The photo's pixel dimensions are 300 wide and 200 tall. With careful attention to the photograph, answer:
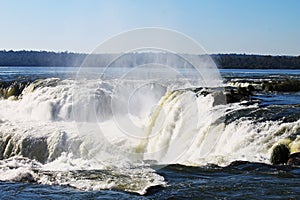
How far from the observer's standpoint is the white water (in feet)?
41.0

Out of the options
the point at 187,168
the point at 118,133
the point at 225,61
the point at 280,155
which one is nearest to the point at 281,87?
the point at 118,133

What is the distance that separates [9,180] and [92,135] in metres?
7.87

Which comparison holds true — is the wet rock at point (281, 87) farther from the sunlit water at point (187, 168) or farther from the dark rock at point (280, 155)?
the dark rock at point (280, 155)

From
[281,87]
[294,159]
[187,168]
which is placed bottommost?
[187,168]

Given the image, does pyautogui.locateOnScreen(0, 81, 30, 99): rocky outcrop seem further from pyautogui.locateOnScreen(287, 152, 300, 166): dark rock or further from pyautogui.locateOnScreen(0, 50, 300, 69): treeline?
pyautogui.locateOnScreen(0, 50, 300, 69): treeline

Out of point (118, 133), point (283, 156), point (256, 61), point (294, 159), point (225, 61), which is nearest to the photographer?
point (294, 159)

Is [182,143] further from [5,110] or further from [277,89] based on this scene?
[5,110]

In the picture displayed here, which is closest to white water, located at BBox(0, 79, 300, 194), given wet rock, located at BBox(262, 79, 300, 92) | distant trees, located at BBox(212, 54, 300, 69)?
wet rock, located at BBox(262, 79, 300, 92)

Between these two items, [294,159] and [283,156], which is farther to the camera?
[283,156]

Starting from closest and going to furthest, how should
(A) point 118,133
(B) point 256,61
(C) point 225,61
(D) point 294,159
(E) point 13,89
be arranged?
(D) point 294,159 → (A) point 118,133 → (E) point 13,89 → (C) point 225,61 → (B) point 256,61

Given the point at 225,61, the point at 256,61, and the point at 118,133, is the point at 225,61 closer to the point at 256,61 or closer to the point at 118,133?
the point at 256,61

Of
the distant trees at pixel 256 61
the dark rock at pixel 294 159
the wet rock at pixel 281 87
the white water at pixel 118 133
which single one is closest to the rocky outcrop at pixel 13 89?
the white water at pixel 118 133

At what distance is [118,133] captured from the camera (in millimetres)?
19734

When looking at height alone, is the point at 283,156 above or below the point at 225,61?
below
